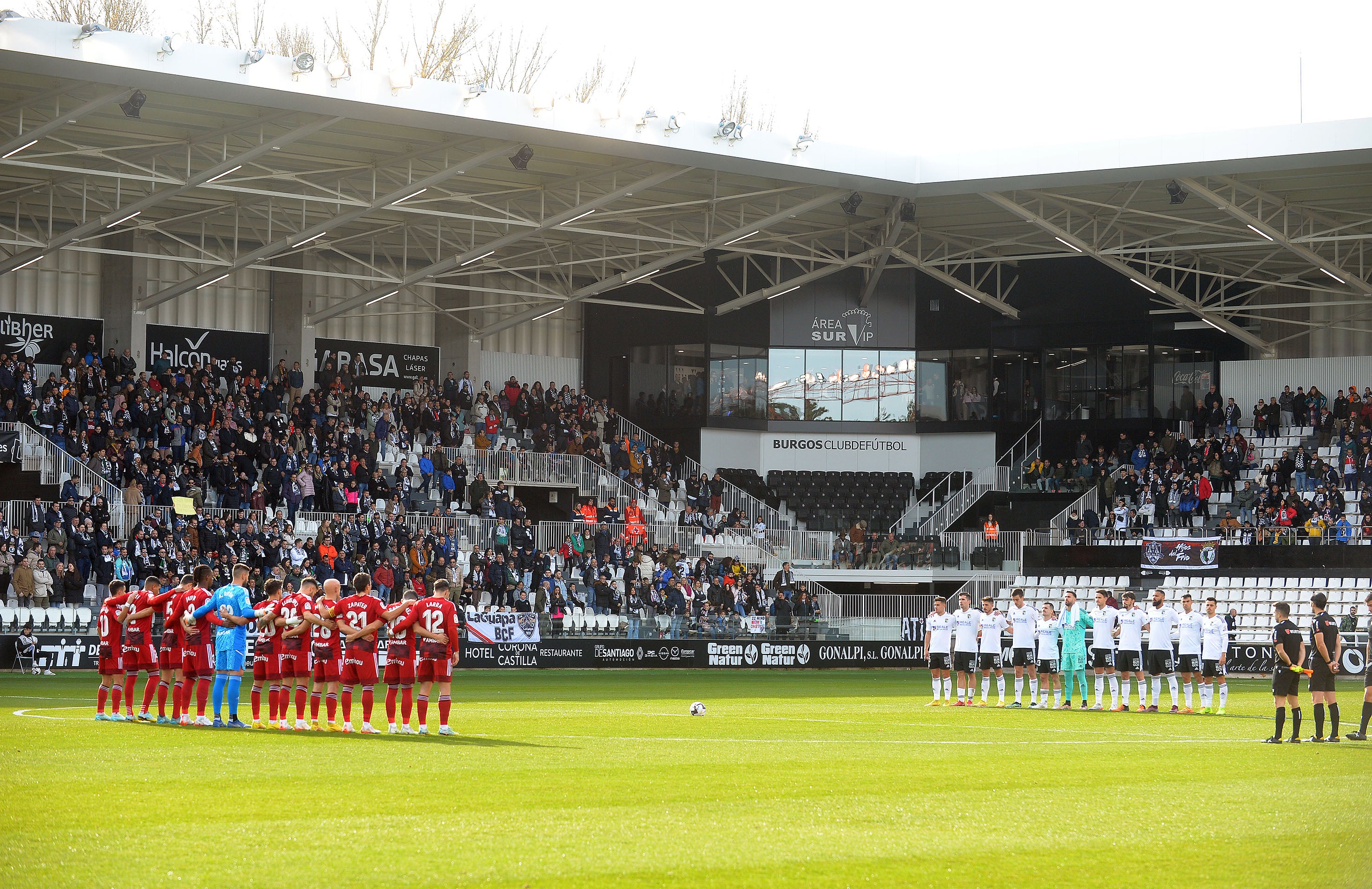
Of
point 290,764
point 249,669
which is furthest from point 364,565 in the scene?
point 290,764

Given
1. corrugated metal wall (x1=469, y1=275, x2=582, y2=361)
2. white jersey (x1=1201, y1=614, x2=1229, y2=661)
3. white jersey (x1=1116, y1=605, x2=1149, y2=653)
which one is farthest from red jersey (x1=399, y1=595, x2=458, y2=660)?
corrugated metal wall (x1=469, y1=275, x2=582, y2=361)

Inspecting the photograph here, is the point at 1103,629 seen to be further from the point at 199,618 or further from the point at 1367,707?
the point at 199,618

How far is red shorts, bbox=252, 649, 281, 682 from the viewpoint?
17797 mm

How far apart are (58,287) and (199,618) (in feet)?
94.5

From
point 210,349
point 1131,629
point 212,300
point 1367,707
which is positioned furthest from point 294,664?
point 212,300

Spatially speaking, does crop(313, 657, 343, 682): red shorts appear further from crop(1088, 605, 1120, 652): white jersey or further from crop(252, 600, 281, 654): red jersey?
crop(1088, 605, 1120, 652): white jersey

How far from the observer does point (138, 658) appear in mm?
18750

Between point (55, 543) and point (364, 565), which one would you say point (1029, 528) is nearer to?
point (364, 565)

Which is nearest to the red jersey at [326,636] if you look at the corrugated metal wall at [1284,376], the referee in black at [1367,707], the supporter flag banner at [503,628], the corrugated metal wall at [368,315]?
the referee in black at [1367,707]

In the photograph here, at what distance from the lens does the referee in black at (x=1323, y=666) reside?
699 inches

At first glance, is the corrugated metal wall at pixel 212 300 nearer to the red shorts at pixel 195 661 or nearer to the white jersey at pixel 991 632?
the white jersey at pixel 991 632

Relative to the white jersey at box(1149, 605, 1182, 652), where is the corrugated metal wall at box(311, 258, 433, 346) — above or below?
above

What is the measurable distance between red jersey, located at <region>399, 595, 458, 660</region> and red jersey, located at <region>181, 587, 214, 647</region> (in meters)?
2.86

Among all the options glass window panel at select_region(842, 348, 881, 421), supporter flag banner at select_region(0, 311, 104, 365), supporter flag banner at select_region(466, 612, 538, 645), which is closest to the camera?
supporter flag banner at select_region(466, 612, 538, 645)
